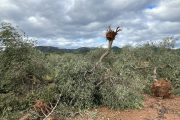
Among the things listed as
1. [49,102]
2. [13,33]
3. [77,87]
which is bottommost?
[49,102]

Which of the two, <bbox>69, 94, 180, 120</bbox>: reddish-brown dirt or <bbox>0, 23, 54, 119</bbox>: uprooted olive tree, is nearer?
<bbox>69, 94, 180, 120</bbox>: reddish-brown dirt

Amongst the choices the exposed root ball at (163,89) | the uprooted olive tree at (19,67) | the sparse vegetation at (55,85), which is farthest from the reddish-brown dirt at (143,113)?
the uprooted olive tree at (19,67)

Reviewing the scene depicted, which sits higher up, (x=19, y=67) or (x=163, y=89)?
(x=19, y=67)

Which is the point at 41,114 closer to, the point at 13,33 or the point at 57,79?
the point at 57,79

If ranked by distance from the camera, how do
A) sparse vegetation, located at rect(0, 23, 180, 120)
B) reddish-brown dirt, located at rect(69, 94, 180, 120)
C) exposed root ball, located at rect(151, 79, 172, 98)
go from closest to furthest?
reddish-brown dirt, located at rect(69, 94, 180, 120) → sparse vegetation, located at rect(0, 23, 180, 120) → exposed root ball, located at rect(151, 79, 172, 98)

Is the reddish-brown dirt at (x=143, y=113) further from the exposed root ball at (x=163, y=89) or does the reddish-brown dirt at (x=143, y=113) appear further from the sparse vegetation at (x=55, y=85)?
the exposed root ball at (x=163, y=89)

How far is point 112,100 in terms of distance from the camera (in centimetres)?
421

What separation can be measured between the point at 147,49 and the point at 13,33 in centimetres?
820

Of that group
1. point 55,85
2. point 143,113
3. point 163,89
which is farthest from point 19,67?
point 163,89

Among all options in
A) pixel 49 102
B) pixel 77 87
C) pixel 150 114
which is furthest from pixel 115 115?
pixel 49 102

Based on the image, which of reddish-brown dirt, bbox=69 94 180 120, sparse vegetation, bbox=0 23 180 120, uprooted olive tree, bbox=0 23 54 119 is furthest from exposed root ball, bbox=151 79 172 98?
uprooted olive tree, bbox=0 23 54 119

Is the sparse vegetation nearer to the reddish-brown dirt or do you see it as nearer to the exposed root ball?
the reddish-brown dirt

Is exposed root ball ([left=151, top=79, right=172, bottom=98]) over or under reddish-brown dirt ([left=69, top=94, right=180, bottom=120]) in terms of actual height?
over

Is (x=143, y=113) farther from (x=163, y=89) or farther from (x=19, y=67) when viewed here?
(x=19, y=67)
